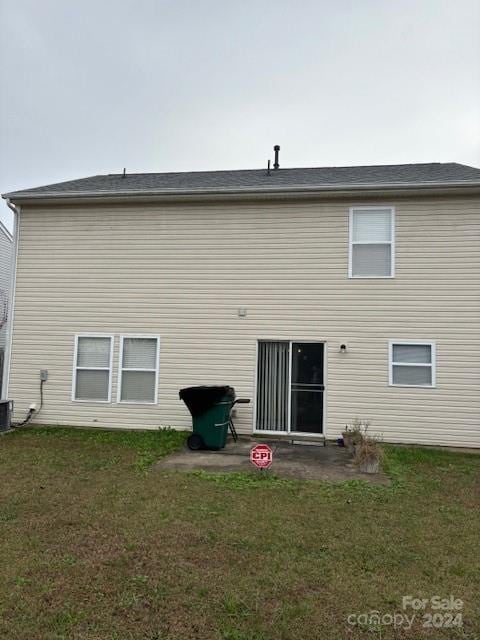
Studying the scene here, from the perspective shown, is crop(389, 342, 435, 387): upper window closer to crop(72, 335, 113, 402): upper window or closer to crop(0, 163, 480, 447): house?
crop(0, 163, 480, 447): house

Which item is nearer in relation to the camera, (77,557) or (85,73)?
(77,557)

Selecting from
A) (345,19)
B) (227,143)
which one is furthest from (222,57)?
(227,143)

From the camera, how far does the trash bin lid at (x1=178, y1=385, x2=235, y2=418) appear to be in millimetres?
7277

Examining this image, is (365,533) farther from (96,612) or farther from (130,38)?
(130,38)

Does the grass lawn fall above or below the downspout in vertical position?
below

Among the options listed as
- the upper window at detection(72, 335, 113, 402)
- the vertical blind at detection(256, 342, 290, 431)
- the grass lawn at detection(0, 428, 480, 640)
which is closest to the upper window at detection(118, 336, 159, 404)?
the upper window at detection(72, 335, 113, 402)

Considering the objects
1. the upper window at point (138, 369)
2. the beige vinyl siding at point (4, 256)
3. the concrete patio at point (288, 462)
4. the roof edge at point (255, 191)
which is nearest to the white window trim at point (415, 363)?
the concrete patio at point (288, 462)

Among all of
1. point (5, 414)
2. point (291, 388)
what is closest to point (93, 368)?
point (5, 414)

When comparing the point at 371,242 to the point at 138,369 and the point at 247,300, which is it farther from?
the point at 138,369

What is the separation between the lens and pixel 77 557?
135 inches

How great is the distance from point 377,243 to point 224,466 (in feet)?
16.8

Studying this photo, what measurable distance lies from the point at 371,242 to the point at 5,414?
7.96 meters

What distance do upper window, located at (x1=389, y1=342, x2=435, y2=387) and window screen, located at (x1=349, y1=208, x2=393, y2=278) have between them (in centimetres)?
147

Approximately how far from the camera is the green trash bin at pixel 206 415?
7.29 meters
